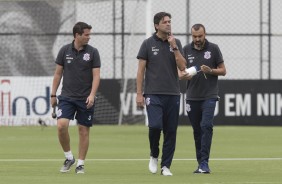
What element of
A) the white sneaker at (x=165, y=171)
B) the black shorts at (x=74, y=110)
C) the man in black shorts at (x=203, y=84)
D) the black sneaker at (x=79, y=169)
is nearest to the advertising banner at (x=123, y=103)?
the man in black shorts at (x=203, y=84)

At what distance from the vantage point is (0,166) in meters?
18.7

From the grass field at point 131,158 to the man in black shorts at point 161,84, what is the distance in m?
0.63

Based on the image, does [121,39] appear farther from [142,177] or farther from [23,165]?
[142,177]

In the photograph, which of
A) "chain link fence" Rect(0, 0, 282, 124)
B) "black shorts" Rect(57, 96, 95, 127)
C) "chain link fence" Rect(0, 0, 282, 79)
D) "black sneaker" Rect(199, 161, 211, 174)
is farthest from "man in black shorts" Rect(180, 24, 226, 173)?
"chain link fence" Rect(0, 0, 282, 79)

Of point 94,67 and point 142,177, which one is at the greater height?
point 94,67

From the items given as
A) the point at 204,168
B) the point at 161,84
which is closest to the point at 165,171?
the point at 204,168

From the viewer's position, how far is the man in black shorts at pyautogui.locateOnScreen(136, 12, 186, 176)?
16.8 meters

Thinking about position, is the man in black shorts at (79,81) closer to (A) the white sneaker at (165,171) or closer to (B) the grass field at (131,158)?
(B) the grass field at (131,158)

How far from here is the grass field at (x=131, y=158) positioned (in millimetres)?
16047

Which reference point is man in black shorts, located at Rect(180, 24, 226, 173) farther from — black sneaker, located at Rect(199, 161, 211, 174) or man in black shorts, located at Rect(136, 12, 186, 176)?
man in black shorts, located at Rect(136, 12, 186, 176)

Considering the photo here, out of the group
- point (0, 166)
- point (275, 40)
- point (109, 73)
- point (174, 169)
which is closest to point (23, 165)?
point (0, 166)

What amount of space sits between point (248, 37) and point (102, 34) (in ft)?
17.6

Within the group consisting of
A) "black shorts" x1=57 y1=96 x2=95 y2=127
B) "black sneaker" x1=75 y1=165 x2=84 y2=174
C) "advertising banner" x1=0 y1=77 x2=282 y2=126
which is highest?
"black shorts" x1=57 y1=96 x2=95 y2=127

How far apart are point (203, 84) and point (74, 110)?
204cm
